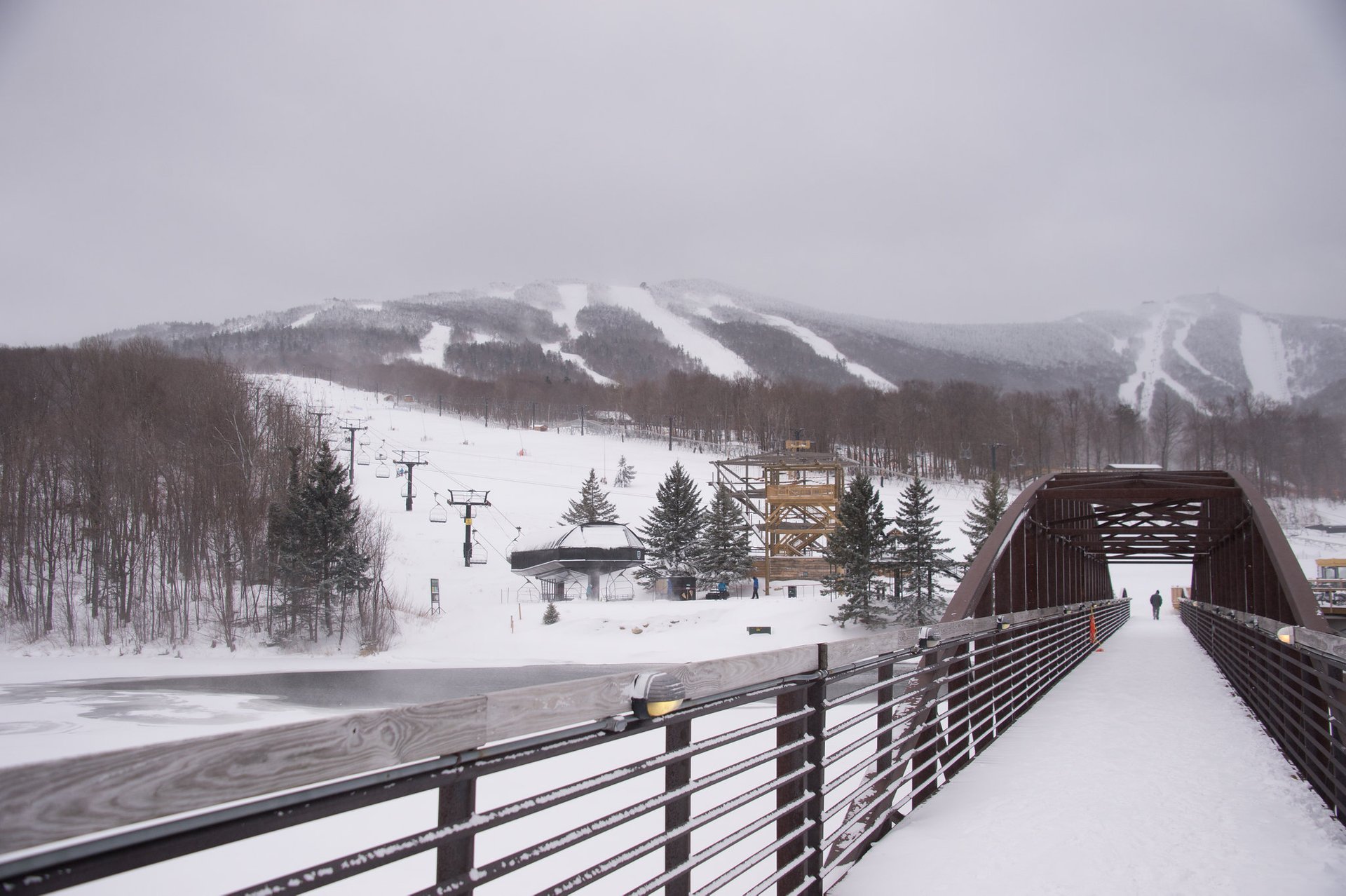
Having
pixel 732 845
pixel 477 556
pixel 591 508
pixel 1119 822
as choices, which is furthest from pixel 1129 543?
pixel 591 508

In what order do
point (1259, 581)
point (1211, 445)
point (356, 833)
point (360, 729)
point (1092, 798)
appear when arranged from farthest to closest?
1. point (1211, 445)
2. point (1259, 581)
3. point (356, 833)
4. point (1092, 798)
5. point (360, 729)

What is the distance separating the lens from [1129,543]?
25812 millimetres

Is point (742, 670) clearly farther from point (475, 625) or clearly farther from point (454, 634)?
point (475, 625)

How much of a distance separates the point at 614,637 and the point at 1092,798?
1123 inches

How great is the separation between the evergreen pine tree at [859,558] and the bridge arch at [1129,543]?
23.6ft

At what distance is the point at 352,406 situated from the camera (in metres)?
103

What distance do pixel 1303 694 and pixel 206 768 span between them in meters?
7.44

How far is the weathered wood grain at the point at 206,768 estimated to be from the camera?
52.5 inches

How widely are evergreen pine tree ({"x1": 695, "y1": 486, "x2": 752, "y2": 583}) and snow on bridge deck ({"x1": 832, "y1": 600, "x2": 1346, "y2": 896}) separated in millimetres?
35474

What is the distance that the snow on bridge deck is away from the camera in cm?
447

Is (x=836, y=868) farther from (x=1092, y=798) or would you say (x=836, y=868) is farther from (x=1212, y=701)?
(x=1212, y=701)

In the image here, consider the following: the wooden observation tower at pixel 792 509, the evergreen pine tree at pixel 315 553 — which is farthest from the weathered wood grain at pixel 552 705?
the wooden observation tower at pixel 792 509

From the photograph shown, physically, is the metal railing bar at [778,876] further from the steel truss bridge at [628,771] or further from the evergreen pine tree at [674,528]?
the evergreen pine tree at [674,528]

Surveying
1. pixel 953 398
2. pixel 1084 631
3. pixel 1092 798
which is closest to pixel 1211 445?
pixel 953 398
